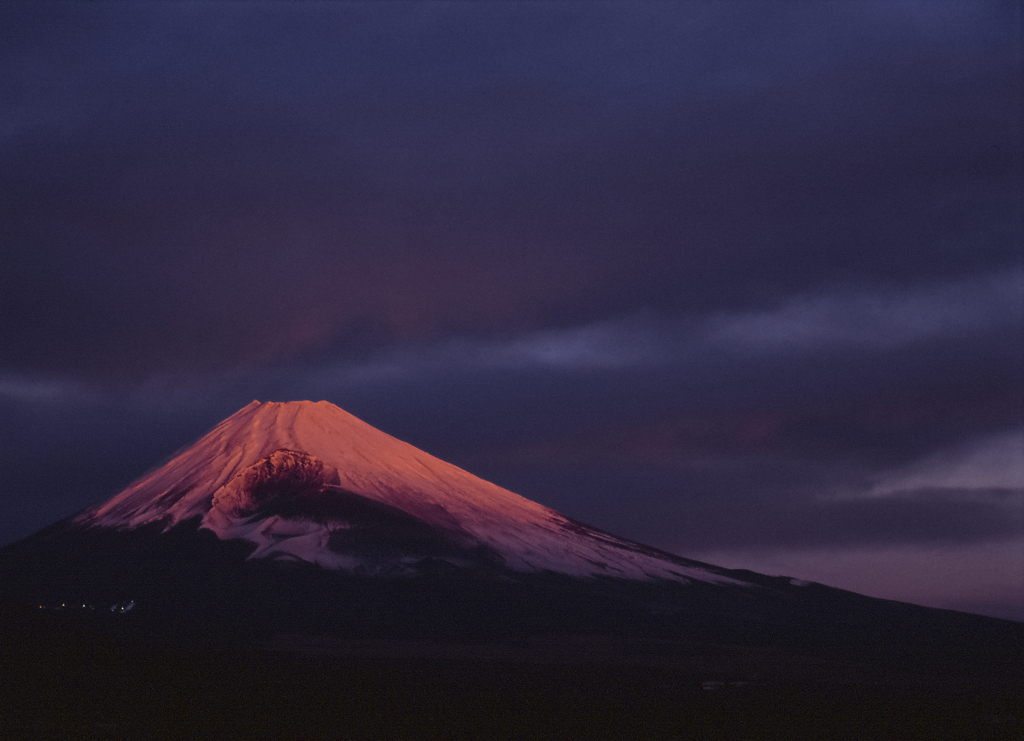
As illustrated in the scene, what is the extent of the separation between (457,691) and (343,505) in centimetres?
8197

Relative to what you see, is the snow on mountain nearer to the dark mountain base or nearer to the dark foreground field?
the dark mountain base

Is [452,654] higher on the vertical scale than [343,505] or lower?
lower

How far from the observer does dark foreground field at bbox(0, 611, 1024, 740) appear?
62188mm

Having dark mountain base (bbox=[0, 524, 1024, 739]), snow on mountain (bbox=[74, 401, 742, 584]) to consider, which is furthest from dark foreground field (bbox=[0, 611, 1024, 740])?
snow on mountain (bbox=[74, 401, 742, 584])

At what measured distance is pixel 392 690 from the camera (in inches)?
3031

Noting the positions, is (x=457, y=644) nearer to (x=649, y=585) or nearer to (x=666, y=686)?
(x=666, y=686)

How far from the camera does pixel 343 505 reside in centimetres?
15712

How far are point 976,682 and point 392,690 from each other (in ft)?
192

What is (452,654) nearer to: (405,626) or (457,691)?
(405,626)

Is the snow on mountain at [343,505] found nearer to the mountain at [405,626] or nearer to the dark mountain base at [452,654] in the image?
the mountain at [405,626]

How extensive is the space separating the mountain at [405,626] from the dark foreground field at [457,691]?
0.38 metres

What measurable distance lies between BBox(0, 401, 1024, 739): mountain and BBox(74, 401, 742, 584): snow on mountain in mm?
520

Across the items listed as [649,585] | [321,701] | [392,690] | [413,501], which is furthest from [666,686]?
[413,501]

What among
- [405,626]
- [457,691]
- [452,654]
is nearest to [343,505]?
[405,626]
